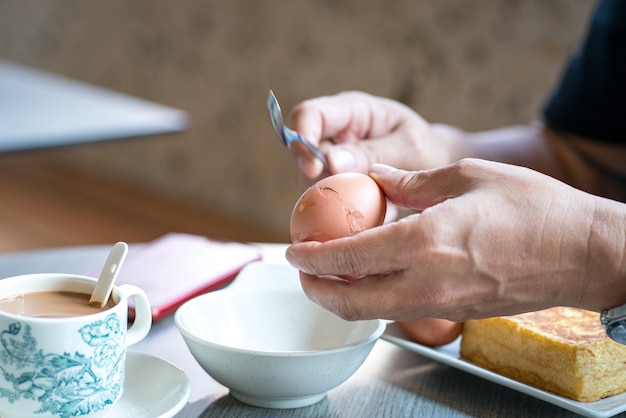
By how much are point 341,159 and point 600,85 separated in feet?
2.48

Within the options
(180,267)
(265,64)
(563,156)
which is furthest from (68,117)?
(265,64)

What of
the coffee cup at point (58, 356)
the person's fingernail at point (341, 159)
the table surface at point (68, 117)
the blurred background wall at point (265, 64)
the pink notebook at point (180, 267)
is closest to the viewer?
the coffee cup at point (58, 356)

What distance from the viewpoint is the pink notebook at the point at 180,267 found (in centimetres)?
104

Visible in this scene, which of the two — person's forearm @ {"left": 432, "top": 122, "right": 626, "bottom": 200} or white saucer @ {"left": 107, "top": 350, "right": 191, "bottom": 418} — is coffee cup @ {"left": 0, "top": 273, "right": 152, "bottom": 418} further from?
person's forearm @ {"left": 432, "top": 122, "right": 626, "bottom": 200}

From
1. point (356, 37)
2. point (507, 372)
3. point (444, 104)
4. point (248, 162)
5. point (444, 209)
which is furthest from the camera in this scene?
point (248, 162)

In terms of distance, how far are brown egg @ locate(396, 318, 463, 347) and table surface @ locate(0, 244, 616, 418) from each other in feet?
0.10

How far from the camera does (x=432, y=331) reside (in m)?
0.93

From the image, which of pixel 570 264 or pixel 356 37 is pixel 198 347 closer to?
pixel 570 264

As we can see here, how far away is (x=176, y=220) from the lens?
12.6 ft

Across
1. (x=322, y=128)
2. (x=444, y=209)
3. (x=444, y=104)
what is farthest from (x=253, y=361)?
(x=444, y=104)

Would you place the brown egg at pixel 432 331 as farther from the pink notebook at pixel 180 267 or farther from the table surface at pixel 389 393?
the pink notebook at pixel 180 267

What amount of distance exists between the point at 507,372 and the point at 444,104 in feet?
7.51

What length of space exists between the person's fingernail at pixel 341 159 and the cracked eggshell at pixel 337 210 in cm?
29

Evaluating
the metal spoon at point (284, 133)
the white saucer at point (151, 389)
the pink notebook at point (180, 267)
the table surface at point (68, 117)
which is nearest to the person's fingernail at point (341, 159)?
Result: the metal spoon at point (284, 133)
